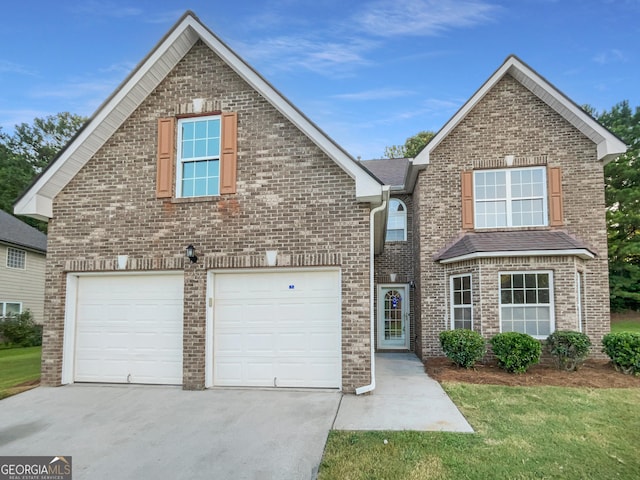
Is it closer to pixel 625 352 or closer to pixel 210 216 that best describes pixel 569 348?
pixel 625 352

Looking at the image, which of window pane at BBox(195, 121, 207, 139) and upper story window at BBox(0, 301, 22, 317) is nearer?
window pane at BBox(195, 121, 207, 139)

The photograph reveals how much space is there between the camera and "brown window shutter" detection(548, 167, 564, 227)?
11273 mm

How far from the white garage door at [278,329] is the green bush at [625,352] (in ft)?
21.7

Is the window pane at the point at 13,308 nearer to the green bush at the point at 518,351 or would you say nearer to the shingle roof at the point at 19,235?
the shingle roof at the point at 19,235

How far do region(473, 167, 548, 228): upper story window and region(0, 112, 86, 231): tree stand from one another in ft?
113

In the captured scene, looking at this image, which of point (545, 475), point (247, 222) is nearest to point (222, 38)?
point (247, 222)

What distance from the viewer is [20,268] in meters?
20.2

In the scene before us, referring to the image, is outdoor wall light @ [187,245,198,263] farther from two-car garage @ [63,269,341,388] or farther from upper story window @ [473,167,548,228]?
upper story window @ [473,167,548,228]

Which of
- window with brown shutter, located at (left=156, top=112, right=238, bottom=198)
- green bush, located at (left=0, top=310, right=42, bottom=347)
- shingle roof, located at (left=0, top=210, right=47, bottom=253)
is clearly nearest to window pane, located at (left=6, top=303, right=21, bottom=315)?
green bush, located at (left=0, top=310, right=42, bottom=347)

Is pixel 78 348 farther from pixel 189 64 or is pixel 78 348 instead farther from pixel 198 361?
pixel 189 64

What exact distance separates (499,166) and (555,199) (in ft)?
5.68

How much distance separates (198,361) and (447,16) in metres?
10.7

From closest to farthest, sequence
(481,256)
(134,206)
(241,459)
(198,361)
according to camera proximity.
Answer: (241,459) < (198,361) < (134,206) < (481,256)

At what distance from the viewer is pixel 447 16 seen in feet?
36.4
